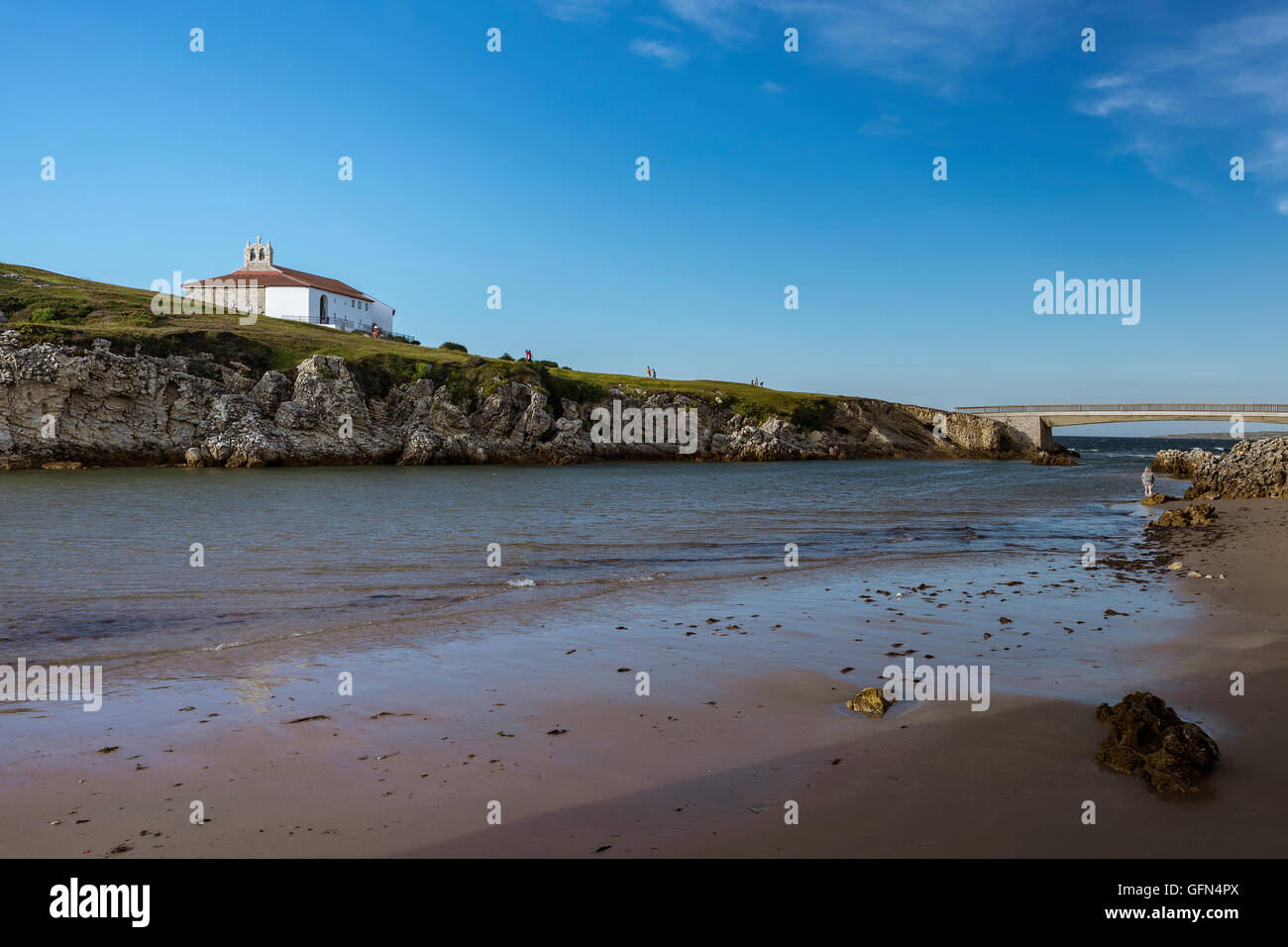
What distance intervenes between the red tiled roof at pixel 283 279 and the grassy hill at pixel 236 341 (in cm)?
1451

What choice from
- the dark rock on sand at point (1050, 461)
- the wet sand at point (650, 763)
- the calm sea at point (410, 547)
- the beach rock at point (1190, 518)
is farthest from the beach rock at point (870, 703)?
the dark rock on sand at point (1050, 461)

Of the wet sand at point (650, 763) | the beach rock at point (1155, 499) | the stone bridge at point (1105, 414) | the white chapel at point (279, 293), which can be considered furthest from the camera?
the white chapel at point (279, 293)

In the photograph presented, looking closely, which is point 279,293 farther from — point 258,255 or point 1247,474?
point 1247,474

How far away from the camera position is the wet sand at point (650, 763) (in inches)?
195

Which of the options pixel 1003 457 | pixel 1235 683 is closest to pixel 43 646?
pixel 1235 683

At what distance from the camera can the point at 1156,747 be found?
6.01 m

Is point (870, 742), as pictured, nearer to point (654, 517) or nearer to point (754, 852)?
point (754, 852)

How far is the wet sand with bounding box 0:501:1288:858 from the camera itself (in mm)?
4965

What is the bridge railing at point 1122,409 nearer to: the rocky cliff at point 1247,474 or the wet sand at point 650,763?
the rocky cliff at point 1247,474

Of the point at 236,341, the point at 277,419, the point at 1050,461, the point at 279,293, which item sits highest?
the point at 279,293

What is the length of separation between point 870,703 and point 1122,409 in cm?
12136

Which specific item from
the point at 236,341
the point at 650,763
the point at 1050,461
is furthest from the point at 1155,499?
the point at 236,341

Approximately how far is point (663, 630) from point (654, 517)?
16.9m

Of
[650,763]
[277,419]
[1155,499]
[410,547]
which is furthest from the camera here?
[277,419]
